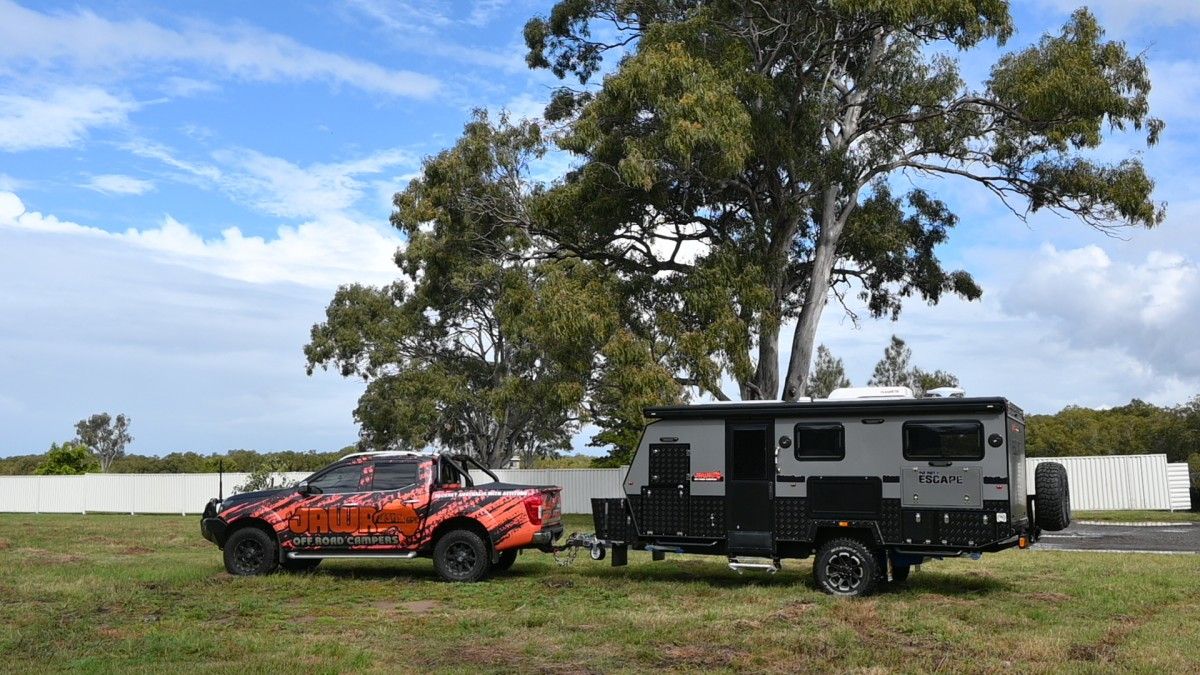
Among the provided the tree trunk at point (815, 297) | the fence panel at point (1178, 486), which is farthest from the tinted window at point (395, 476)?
the fence panel at point (1178, 486)

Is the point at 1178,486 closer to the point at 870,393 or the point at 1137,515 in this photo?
the point at 1137,515

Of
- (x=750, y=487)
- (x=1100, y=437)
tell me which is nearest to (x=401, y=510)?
(x=750, y=487)

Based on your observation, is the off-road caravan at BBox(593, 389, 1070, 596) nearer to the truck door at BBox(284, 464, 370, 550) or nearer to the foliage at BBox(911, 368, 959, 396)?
the truck door at BBox(284, 464, 370, 550)

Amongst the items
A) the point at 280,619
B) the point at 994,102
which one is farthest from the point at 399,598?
the point at 994,102

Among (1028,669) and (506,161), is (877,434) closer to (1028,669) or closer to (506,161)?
(1028,669)

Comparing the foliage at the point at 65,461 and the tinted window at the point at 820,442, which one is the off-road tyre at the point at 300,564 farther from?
the foliage at the point at 65,461

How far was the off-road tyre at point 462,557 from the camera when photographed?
52.0 ft

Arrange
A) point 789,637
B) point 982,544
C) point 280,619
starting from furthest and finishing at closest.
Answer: point 982,544, point 280,619, point 789,637

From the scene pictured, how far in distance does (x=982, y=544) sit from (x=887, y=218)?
68.8 feet

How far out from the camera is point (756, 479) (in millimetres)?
15000

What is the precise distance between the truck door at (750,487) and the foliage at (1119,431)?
39.1 metres

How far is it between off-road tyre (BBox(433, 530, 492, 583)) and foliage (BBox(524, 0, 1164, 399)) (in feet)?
42.6

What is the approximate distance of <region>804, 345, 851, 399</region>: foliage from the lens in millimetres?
56281

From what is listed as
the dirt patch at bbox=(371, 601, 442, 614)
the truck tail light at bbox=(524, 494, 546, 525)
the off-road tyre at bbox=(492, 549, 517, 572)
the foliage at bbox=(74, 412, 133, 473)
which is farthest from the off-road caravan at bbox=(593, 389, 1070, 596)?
the foliage at bbox=(74, 412, 133, 473)
